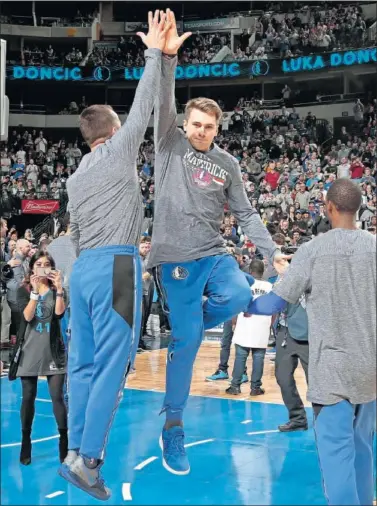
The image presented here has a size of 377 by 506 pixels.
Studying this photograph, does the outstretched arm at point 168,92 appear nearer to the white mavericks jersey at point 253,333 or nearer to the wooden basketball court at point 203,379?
the white mavericks jersey at point 253,333

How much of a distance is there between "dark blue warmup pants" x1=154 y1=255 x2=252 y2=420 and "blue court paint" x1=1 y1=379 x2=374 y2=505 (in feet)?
4.82

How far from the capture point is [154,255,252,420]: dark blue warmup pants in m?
3.88

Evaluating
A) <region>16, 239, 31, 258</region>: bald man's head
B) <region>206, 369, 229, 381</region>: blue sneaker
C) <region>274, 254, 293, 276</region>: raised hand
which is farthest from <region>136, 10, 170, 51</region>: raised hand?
<region>206, 369, 229, 381</region>: blue sneaker

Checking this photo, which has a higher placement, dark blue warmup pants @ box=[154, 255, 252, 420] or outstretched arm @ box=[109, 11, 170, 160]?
outstretched arm @ box=[109, 11, 170, 160]

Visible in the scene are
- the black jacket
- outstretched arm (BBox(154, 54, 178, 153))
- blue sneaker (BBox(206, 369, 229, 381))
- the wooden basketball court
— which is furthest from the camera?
blue sneaker (BBox(206, 369, 229, 381))

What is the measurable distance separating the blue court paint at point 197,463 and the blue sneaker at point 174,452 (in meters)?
1.13

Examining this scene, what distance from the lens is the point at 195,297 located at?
390cm

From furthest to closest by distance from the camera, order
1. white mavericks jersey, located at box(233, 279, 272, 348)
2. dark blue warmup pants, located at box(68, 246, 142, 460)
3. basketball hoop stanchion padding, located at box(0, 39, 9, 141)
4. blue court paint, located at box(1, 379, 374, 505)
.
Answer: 1. white mavericks jersey, located at box(233, 279, 272, 348)
2. blue court paint, located at box(1, 379, 374, 505)
3. dark blue warmup pants, located at box(68, 246, 142, 460)
4. basketball hoop stanchion padding, located at box(0, 39, 9, 141)

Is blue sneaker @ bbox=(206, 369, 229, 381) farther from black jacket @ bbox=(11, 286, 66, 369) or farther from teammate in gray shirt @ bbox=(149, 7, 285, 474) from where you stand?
teammate in gray shirt @ bbox=(149, 7, 285, 474)

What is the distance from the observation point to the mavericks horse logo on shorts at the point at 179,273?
12.8 ft

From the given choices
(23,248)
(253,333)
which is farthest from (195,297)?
(23,248)

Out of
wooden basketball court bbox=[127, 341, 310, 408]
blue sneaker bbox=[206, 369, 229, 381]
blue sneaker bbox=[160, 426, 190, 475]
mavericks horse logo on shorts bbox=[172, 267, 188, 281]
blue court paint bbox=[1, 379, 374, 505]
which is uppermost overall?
mavericks horse logo on shorts bbox=[172, 267, 188, 281]

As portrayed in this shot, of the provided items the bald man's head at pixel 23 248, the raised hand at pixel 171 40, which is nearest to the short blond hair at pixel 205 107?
the raised hand at pixel 171 40

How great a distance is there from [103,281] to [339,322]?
112 centimetres
